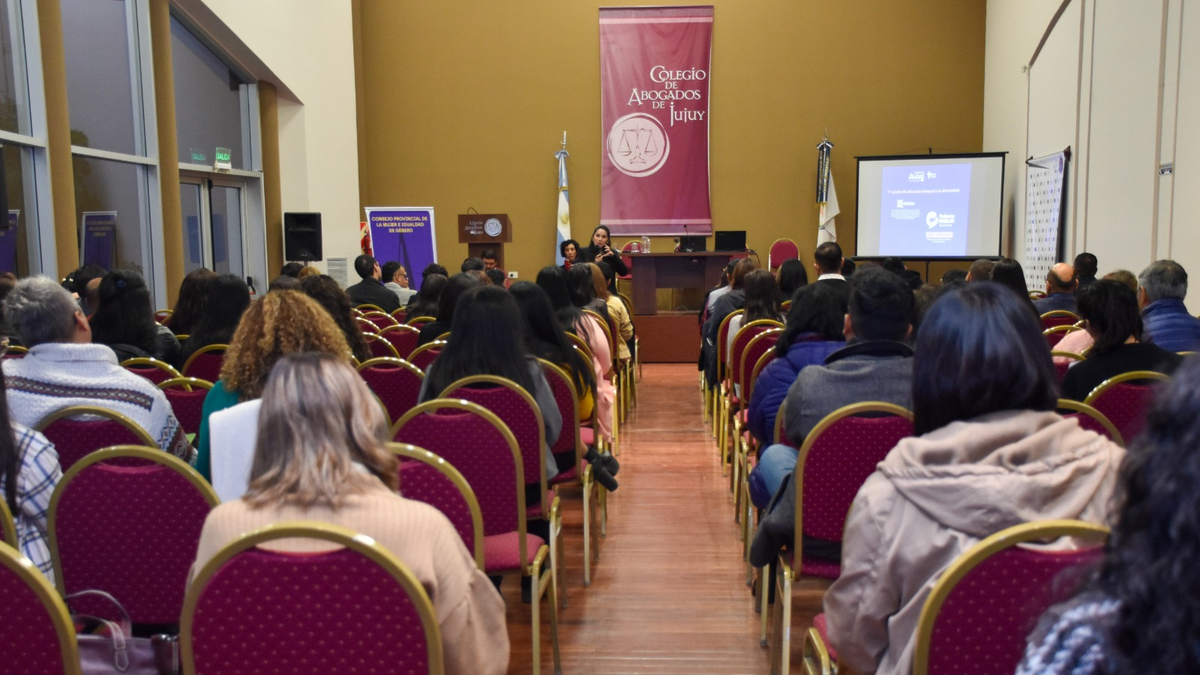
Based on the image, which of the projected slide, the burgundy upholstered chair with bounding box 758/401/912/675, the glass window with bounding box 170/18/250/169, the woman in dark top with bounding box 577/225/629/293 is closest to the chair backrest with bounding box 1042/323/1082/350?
the burgundy upholstered chair with bounding box 758/401/912/675

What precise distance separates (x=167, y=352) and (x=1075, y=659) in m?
4.20

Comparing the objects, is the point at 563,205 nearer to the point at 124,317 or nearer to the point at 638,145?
the point at 638,145

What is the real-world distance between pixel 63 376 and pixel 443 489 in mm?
1365

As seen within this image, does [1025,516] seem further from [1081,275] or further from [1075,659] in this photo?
[1081,275]

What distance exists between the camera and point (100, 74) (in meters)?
7.77

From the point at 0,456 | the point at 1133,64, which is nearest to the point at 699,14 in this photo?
the point at 1133,64

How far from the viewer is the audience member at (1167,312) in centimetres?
401

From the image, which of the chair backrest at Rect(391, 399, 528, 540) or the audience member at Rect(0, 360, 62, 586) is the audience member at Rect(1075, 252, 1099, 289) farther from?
the audience member at Rect(0, 360, 62, 586)

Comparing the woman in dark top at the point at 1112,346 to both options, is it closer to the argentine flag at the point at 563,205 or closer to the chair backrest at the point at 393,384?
the chair backrest at the point at 393,384

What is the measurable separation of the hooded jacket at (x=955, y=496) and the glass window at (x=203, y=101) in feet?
29.0

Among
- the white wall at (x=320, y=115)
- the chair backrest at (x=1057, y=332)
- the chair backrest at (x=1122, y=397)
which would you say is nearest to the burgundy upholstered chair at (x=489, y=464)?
the chair backrest at (x=1122, y=397)

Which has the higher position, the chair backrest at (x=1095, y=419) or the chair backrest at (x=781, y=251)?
the chair backrest at (x=781, y=251)

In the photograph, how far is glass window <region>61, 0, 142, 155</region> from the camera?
734 cm

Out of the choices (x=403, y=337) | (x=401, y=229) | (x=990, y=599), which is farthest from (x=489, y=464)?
(x=401, y=229)
